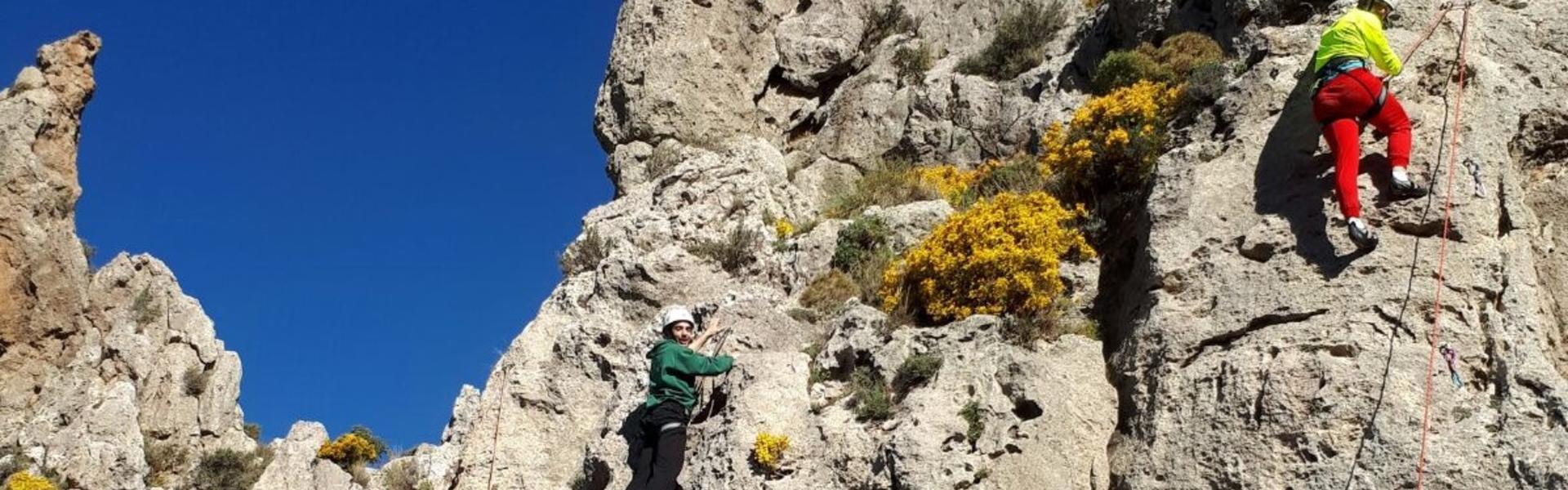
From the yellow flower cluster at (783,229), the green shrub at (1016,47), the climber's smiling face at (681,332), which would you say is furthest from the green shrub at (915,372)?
the green shrub at (1016,47)

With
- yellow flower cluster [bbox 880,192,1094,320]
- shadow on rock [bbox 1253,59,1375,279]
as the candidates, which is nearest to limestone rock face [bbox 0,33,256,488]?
yellow flower cluster [bbox 880,192,1094,320]

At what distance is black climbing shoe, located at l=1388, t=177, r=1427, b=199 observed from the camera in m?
9.52

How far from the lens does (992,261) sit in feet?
38.5

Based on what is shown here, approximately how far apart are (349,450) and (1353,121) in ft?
61.0

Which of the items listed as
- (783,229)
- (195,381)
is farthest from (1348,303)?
(195,381)

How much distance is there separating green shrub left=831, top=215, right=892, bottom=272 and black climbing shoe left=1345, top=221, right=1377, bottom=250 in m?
5.33

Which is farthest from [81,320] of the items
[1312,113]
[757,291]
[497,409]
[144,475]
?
[1312,113]

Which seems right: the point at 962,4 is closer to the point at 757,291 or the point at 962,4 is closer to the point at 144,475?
the point at 757,291

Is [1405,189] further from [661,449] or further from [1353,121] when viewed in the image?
[661,449]

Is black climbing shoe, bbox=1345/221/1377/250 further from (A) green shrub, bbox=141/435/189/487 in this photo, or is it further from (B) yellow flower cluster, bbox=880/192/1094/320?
(A) green shrub, bbox=141/435/189/487

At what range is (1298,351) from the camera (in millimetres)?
9016

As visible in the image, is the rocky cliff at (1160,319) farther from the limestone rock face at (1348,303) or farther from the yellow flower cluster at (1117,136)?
the yellow flower cluster at (1117,136)

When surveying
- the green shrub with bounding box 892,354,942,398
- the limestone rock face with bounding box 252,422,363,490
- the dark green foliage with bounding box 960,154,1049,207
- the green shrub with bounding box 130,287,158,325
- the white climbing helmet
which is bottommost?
the green shrub with bounding box 892,354,942,398

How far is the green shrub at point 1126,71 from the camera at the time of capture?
15125mm
